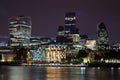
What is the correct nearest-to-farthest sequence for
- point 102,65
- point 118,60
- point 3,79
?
1. point 3,79
2. point 102,65
3. point 118,60

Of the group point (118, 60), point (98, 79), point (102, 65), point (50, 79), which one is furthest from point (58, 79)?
point (118, 60)

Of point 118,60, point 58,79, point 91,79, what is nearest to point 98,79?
point 91,79

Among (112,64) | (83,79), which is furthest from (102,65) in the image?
(83,79)

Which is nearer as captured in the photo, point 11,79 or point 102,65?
point 11,79

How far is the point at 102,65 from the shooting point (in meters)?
184

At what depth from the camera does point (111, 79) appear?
82.2 meters

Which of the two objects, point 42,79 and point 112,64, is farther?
point 112,64

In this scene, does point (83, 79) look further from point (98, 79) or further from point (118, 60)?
point (118, 60)

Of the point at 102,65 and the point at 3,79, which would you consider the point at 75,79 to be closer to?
the point at 3,79

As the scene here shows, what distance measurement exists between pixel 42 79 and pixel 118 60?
117m

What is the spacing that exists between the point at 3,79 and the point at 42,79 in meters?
6.86

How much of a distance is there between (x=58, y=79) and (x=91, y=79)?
561 cm

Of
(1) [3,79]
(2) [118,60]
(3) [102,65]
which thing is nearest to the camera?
(1) [3,79]

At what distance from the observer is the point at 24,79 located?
80.8 m
